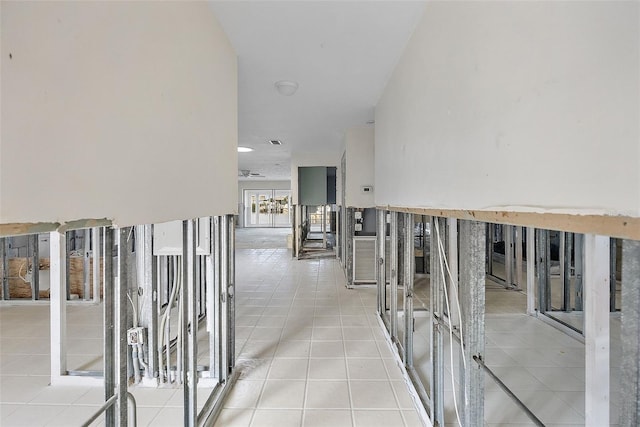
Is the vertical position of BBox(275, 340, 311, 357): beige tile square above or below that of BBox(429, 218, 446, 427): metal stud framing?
below

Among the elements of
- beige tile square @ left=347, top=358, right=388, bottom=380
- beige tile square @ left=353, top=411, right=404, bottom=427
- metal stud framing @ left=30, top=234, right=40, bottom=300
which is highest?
metal stud framing @ left=30, top=234, right=40, bottom=300

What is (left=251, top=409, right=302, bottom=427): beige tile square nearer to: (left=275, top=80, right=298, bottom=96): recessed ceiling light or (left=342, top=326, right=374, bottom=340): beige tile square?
(left=342, top=326, right=374, bottom=340): beige tile square

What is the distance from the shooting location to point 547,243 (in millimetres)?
3863

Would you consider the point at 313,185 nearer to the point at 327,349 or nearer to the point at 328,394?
the point at 327,349

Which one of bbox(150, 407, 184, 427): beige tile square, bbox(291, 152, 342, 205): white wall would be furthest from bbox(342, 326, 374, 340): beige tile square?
bbox(291, 152, 342, 205): white wall

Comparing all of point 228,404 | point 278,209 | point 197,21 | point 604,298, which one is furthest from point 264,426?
point 278,209

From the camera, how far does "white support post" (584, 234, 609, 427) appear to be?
1.14 metres

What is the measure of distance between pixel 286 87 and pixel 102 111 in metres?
2.48

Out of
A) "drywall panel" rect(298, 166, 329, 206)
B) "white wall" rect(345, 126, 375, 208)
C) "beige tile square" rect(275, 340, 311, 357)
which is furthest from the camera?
"drywall panel" rect(298, 166, 329, 206)

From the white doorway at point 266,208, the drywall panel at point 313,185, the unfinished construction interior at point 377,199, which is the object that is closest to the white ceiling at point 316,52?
the unfinished construction interior at point 377,199

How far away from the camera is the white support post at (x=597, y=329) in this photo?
1.14 metres

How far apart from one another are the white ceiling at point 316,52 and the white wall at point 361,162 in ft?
1.38

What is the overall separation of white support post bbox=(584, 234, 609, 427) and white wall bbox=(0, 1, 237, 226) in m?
1.66

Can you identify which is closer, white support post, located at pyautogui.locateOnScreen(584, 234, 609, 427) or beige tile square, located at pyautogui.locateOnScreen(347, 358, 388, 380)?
white support post, located at pyautogui.locateOnScreen(584, 234, 609, 427)
